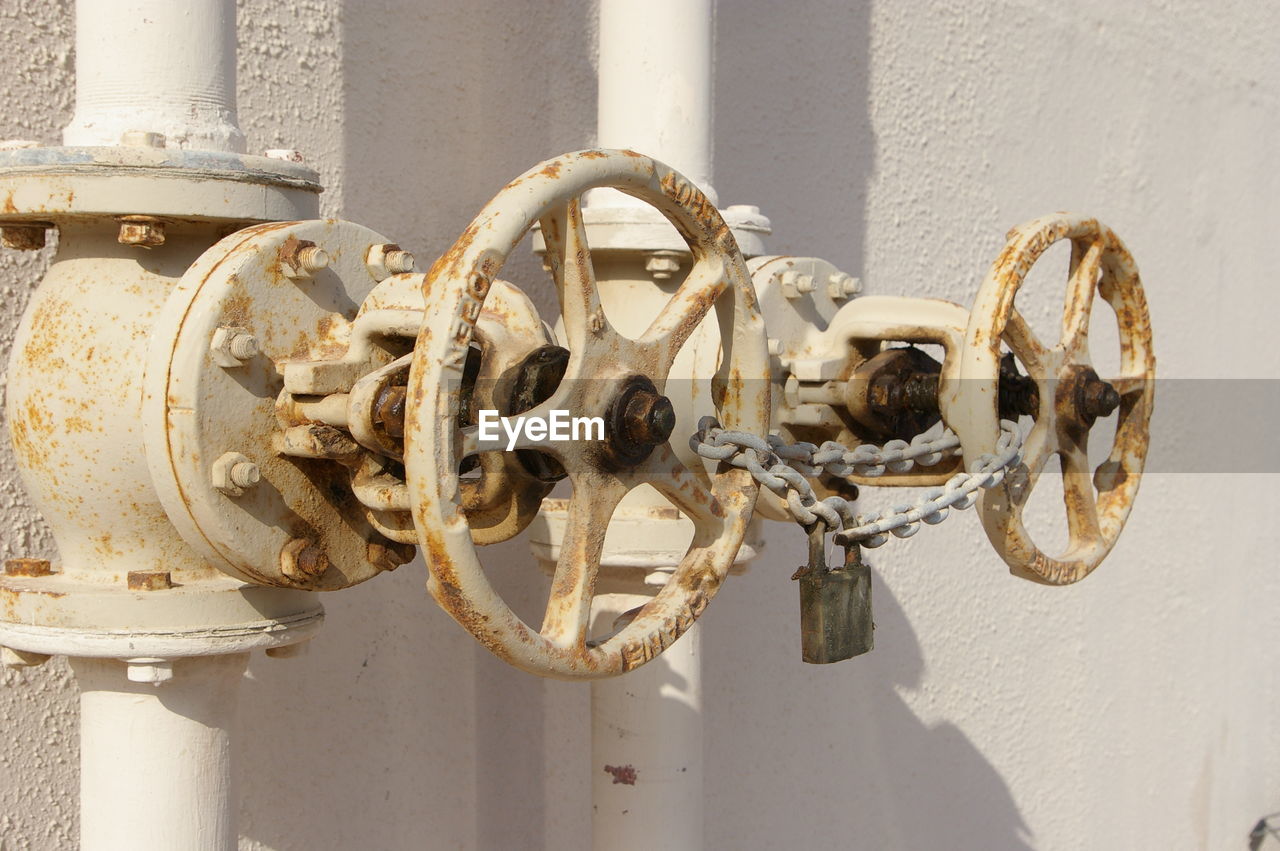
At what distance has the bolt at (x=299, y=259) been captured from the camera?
0.86m

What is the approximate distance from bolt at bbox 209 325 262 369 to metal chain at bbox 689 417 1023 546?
30cm

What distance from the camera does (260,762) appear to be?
1241mm

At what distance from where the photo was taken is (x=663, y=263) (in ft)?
3.93

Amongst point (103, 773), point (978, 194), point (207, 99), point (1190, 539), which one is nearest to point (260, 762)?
point (103, 773)

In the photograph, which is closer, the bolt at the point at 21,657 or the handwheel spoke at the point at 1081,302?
the bolt at the point at 21,657

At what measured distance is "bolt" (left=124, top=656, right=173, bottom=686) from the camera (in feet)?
2.87

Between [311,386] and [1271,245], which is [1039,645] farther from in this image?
[311,386]

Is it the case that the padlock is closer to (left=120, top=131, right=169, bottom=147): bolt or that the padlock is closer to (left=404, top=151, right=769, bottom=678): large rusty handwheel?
(left=404, top=151, right=769, bottom=678): large rusty handwheel

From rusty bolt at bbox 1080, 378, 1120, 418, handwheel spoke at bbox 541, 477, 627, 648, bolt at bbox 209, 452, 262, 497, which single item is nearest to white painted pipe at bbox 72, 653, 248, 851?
bolt at bbox 209, 452, 262, 497

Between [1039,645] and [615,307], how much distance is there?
123cm

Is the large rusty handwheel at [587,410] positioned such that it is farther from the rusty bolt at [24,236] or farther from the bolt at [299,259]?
the rusty bolt at [24,236]

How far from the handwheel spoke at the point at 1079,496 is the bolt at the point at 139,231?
77 centimetres

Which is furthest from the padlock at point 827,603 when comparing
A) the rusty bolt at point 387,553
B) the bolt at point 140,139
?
the bolt at point 140,139

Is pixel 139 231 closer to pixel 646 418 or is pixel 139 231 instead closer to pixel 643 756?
pixel 646 418
